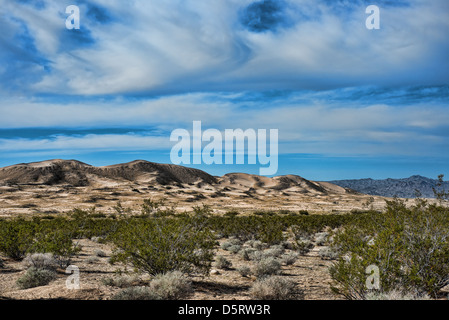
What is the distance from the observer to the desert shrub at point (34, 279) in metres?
9.59

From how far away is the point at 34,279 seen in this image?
32.0 ft

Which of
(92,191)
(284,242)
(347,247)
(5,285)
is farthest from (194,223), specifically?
(92,191)

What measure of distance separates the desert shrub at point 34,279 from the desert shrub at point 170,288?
397 cm

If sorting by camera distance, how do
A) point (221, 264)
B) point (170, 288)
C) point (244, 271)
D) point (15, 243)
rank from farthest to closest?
1. point (15, 243)
2. point (221, 264)
3. point (244, 271)
4. point (170, 288)

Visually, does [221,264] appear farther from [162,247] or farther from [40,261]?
[40,261]

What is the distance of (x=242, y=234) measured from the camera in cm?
2450

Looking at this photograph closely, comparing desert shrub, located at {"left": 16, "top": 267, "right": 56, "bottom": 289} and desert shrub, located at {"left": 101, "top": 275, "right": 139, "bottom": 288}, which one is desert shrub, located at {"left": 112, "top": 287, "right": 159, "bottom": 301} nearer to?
desert shrub, located at {"left": 101, "top": 275, "right": 139, "bottom": 288}

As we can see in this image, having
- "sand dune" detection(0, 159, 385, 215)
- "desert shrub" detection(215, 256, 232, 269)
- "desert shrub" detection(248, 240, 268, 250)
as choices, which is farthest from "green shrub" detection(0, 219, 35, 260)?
"sand dune" detection(0, 159, 385, 215)

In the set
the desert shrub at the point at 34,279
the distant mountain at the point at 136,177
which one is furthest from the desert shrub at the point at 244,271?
the distant mountain at the point at 136,177

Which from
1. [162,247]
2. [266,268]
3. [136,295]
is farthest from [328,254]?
[136,295]

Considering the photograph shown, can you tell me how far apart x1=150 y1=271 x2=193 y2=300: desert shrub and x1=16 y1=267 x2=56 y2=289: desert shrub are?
3968mm

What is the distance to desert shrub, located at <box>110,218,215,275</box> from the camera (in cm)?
994

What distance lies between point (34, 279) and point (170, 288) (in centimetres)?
478

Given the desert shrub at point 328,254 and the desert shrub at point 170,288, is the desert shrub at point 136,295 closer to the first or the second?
the desert shrub at point 170,288
